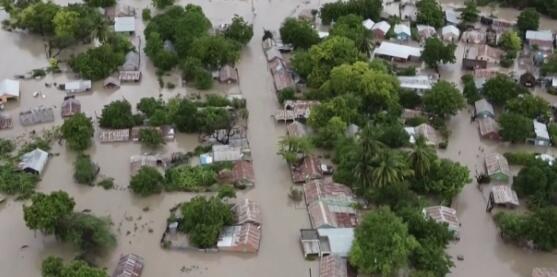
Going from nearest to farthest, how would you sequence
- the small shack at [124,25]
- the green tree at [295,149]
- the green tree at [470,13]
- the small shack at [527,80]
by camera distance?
the green tree at [295,149], the small shack at [527,80], the small shack at [124,25], the green tree at [470,13]

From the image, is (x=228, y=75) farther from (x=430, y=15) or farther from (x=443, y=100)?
(x=430, y=15)

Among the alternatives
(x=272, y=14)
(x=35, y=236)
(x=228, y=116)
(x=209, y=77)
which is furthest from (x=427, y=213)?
(x=272, y=14)

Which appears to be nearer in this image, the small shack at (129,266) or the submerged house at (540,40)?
the small shack at (129,266)

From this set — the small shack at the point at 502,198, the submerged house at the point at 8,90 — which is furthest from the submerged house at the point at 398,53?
the submerged house at the point at 8,90

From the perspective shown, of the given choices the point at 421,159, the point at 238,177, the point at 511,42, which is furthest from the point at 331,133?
the point at 511,42

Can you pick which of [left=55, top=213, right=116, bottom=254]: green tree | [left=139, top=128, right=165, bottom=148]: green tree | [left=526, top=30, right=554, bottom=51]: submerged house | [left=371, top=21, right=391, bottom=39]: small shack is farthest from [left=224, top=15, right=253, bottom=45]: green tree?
[left=526, top=30, right=554, bottom=51]: submerged house

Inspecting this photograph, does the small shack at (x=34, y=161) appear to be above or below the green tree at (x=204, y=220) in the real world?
above

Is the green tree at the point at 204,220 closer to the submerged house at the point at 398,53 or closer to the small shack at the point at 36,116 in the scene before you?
the small shack at the point at 36,116

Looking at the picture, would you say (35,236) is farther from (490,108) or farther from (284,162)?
(490,108)

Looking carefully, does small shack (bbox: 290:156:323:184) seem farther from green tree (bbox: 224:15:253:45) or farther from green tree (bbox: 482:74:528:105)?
green tree (bbox: 224:15:253:45)
